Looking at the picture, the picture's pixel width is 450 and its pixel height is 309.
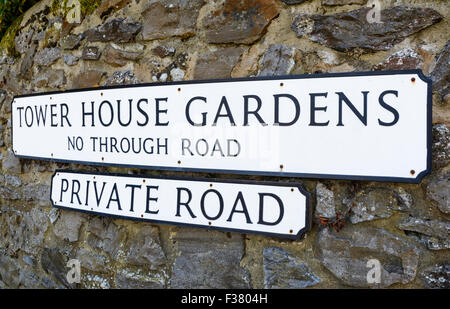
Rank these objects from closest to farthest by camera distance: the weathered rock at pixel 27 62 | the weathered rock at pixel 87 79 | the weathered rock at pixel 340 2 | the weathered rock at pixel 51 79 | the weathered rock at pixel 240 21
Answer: the weathered rock at pixel 340 2 → the weathered rock at pixel 240 21 → the weathered rock at pixel 87 79 → the weathered rock at pixel 51 79 → the weathered rock at pixel 27 62

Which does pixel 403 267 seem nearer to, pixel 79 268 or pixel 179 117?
pixel 179 117

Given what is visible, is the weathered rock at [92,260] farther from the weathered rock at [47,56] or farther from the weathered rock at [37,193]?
the weathered rock at [47,56]

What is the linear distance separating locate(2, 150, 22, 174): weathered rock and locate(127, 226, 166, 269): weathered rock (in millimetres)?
931

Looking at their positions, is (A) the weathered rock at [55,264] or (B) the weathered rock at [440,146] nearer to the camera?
(B) the weathered rock at [440,146]

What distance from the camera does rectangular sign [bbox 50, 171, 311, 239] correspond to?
1.12 meters

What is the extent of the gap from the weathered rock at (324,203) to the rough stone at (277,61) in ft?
1.36

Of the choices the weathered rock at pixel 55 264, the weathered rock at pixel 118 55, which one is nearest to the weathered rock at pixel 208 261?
the weathered rock at pixel 55 264

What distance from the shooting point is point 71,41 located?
1.66m

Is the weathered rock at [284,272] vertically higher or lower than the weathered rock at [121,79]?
lower

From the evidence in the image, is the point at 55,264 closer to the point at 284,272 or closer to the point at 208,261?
the point at 208,261

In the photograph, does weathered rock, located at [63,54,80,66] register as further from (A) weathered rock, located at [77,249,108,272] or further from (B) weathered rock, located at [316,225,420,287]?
(B) weathered rock, located at [316,225,420,287]

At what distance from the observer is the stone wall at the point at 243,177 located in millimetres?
1012

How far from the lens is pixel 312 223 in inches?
44.5

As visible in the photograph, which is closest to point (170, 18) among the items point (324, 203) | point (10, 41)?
point (324, 203)
